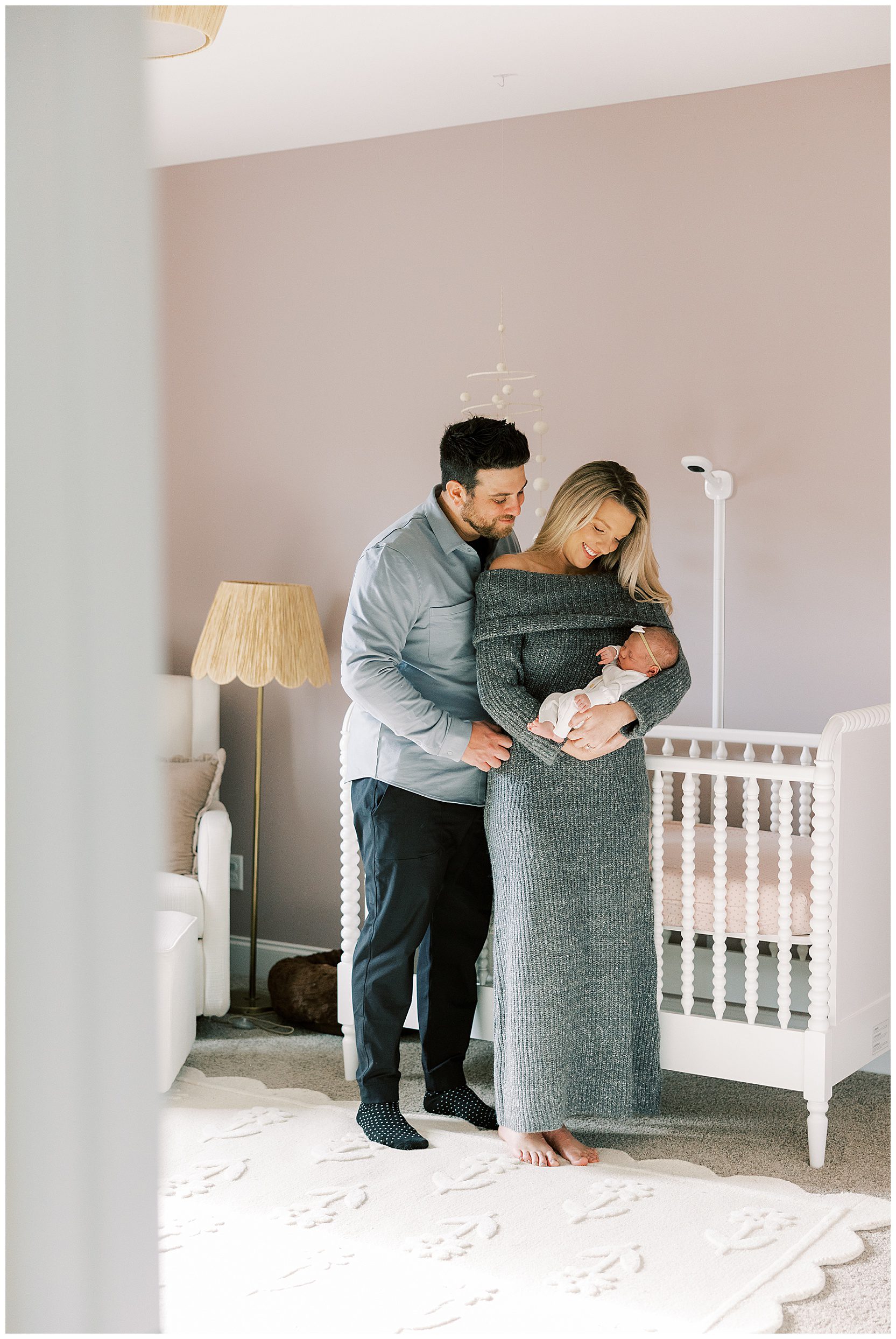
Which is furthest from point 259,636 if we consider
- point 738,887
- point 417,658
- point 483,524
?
point 738,887

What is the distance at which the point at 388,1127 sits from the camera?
2287 millimetres

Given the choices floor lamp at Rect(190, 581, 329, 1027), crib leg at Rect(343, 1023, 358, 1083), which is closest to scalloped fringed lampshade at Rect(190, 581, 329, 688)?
floor lamp at Rect(190, 581, 329, 1027)

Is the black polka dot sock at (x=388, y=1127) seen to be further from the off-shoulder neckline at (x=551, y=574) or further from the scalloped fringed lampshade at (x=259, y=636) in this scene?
the scalloped fringed lampshade at (x=259, y=636)

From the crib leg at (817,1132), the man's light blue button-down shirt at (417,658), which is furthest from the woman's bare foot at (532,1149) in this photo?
the man's light blue button-down shirt at (417,658)

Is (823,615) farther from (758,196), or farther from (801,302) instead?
(758,196)

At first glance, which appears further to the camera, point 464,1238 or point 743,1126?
point 743,1126

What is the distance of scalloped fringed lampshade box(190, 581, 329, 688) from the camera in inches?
126

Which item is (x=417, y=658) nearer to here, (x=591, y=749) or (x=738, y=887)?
(x=591, y=749)

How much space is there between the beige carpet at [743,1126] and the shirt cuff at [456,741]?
82 centimetres

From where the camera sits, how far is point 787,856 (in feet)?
7.19

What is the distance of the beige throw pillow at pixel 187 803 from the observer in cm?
312

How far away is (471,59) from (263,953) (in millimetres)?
2556

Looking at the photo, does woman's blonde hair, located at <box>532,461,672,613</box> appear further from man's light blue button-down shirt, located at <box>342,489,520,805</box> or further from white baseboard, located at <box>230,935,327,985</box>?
white baseboard, located at <box>230,935,327,985</box>

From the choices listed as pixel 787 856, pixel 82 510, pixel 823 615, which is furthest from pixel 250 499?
pixel 82 510
